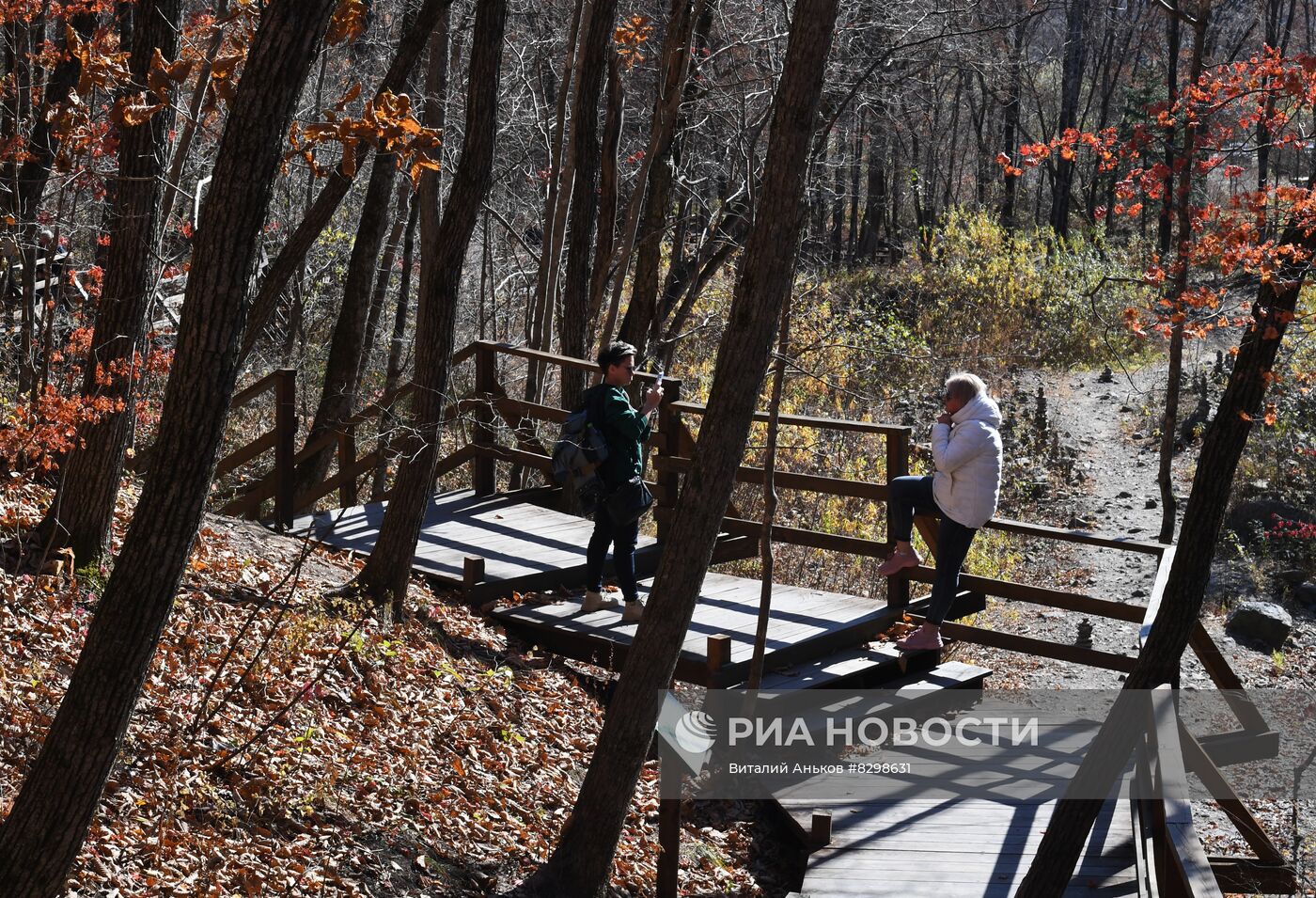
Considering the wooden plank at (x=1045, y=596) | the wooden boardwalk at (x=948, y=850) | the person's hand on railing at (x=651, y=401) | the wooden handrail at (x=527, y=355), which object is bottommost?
the wooden boardwalk at (x=948, y=850)

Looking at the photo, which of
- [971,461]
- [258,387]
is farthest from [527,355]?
[971,461]

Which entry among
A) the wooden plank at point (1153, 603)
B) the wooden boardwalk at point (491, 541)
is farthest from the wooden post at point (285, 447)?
the wooden plank at point (1153, 603)

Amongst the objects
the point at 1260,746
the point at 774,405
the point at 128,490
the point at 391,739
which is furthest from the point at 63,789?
the point at 1260,746

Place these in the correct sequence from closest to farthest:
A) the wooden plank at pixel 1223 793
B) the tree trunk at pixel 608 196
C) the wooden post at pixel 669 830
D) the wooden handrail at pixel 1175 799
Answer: the wooden handrail at pixel 1175 799 → the wooden post at pixel 669 830 → the wooden plank at pixel 1223 793 → the tree trunk at pixel 608 196

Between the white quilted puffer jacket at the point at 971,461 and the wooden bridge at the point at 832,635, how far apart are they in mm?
621

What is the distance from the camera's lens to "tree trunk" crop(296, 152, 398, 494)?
11.6 m

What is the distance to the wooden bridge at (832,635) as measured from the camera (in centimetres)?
615

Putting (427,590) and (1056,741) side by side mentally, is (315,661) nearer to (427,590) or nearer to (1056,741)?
(427,590)

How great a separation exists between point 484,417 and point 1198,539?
22.4 ft

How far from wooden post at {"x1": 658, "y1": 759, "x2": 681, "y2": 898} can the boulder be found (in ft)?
32.3

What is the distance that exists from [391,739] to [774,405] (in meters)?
3.11

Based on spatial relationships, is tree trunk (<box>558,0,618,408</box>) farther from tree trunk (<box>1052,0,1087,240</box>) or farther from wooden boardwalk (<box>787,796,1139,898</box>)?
tree trunk (<box>1052,0,1087,240</box>)

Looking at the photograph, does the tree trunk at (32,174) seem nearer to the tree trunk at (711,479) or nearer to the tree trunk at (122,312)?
the tree trunk at (122,312)

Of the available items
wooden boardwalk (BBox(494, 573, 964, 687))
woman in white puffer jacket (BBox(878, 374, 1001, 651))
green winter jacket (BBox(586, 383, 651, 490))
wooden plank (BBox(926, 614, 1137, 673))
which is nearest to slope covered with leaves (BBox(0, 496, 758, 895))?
wooden boardwalk (BBox(494, 573, 964, 687))
